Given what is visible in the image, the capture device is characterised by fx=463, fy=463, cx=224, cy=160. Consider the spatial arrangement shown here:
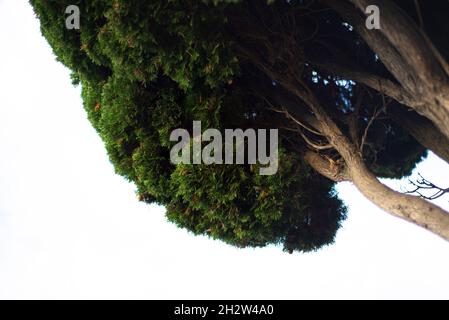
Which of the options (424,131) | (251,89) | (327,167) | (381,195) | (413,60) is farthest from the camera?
(424,131)

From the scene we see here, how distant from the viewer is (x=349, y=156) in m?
7.32

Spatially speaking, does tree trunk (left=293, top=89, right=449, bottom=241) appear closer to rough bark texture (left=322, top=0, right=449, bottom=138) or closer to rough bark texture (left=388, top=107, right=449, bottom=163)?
rough bark texture (left=322, top=0, right=449, bottom=138)

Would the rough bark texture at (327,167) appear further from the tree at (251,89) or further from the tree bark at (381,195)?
the tree bark at (381,195)

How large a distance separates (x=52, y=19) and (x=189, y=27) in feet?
8.25

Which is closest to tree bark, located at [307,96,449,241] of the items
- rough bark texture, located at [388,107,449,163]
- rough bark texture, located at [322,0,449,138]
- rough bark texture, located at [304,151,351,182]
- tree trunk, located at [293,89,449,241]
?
tree trunk, located at [293,89,449,241]

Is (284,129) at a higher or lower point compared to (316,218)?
higher

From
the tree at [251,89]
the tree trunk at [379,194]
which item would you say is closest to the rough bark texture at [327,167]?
the tree at [251,89]

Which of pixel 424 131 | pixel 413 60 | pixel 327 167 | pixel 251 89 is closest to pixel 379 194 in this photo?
pixel 327 167

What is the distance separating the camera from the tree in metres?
6.35

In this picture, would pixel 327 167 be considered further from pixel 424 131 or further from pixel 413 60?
pixel 413 60

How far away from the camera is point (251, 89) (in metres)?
Result: 8.08

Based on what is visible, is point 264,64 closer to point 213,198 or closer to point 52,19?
point 213,198

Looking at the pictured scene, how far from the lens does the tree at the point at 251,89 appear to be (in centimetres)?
635
